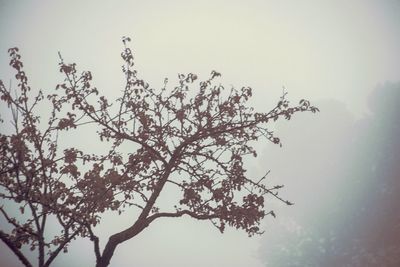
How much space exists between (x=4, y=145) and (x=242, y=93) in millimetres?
5387

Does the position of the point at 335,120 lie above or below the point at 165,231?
below

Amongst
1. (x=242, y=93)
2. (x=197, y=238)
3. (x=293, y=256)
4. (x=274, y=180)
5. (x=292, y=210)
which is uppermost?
(x=197, y=238)

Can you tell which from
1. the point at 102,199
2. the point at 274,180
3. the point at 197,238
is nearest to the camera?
the point at 102,199

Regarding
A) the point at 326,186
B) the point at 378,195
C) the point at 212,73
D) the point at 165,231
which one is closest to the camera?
the point at 212,73

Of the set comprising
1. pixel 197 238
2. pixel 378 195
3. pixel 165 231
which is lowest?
pixel 378 195

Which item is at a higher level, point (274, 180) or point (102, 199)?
point (274, 180)

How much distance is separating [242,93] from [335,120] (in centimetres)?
3635

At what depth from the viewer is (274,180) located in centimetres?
3906

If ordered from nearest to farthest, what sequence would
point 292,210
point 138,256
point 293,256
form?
1. point 293,256
2. point 292,210
3. point 138,256

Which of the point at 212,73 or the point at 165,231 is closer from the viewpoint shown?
the point at 212,73

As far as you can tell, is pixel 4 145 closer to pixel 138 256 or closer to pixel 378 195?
pixel 378 195

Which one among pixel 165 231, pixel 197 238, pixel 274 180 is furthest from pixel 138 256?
pixel 274 180

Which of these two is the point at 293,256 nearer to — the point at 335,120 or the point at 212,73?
the point at 335,120

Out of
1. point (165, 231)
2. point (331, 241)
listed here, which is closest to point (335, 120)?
point (331, 241)
